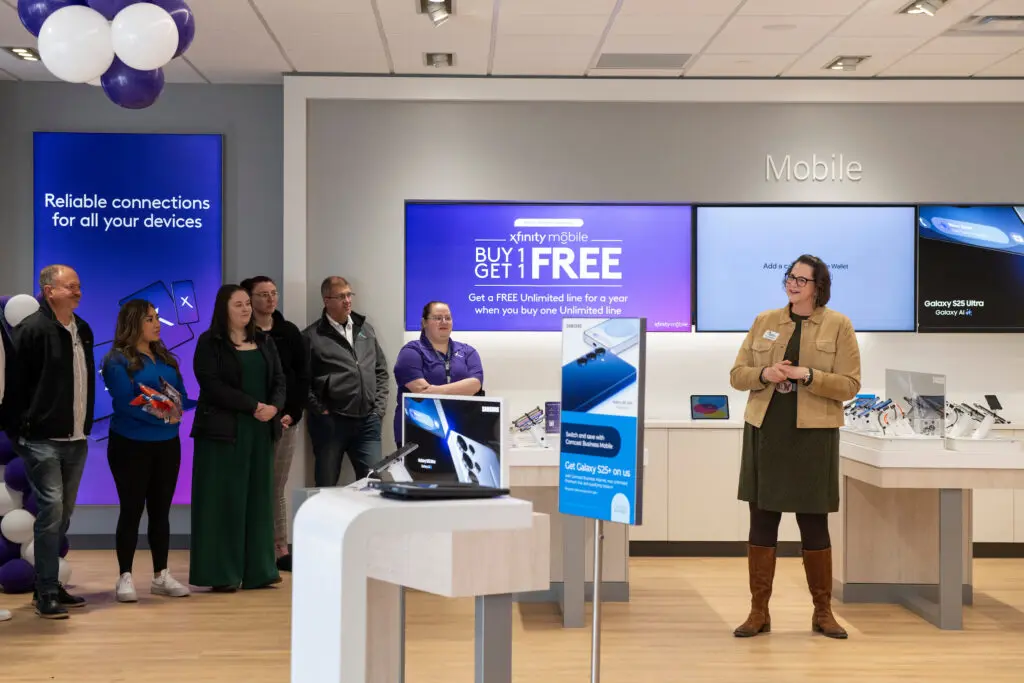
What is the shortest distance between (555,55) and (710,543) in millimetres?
3471

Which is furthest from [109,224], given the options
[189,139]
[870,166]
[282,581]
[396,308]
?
[870,166]

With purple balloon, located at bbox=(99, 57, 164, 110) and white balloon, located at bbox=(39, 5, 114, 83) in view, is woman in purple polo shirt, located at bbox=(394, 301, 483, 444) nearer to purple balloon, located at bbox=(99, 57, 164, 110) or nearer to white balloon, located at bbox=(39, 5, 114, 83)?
purple balloon, located at bbox=(99, 57, 164, 110)

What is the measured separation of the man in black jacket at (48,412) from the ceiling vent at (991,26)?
5251mm

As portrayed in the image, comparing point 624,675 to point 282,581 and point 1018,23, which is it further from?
point 1018,23

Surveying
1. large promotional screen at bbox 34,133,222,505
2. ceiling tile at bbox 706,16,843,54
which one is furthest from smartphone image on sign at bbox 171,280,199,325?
ceiling tile at bbox 706,16,843,54

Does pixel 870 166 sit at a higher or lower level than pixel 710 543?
higher

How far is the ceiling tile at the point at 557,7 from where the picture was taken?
5.95 m

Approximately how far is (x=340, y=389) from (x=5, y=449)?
2.03m

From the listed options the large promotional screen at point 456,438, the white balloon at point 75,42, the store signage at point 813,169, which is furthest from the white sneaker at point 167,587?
the store signage at point 813,169

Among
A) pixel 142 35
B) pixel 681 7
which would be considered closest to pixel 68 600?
pixel 142 35

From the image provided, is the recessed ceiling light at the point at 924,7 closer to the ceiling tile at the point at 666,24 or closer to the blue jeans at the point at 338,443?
the ceiling tile at the point at 666,24

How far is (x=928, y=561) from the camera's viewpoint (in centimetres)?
594

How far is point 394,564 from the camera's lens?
2793 mm

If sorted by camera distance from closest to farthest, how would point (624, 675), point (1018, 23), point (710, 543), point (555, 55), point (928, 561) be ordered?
point (624, 675) → point (928, 561) → point (1018, 23) → point (555, 55) → point (710, 543)
